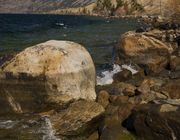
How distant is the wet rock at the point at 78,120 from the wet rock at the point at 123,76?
733 cm

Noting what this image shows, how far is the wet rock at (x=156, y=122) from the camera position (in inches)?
483

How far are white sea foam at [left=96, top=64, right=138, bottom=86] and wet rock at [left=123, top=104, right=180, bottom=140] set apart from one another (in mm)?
Answer: 7773

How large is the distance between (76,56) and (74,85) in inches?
40.4

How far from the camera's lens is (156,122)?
12.6 meters

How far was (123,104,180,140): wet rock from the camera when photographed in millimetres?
12273

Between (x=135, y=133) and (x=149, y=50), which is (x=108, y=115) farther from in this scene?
(x=149, y=50)

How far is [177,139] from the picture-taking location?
1218cm

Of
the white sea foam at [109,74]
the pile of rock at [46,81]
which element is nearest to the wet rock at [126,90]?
the pile of rock at [46,81]

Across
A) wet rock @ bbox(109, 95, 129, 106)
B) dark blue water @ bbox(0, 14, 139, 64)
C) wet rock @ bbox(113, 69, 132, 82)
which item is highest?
wet rock @ bbox(109, 95, 129, 106)

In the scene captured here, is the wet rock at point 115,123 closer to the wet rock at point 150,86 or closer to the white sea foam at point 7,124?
the wet rock at point 150,86

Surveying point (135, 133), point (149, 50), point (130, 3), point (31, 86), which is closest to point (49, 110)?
point (31, 86)

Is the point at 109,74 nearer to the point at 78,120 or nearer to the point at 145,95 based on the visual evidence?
the point at 145,95

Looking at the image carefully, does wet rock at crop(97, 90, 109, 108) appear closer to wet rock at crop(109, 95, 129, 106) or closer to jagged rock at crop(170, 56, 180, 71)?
wet rock at crop(109, 95, 129, 106)

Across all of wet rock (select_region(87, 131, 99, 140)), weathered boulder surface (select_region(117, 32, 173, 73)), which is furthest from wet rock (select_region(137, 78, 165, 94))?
weathered boulder surface (select_region(117, 32, 173, 73))
